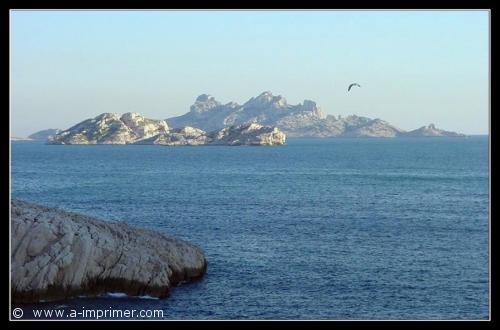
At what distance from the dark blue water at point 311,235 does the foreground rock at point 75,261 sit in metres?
1.64

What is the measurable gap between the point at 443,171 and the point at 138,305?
12518 centimetres

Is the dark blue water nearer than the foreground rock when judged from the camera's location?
No

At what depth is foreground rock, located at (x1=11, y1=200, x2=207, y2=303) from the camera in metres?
46.5

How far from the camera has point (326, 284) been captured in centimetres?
5253

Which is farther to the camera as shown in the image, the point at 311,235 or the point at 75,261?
the point at 311,235

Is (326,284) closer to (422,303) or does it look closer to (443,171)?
(422,303)

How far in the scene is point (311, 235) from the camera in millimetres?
71938

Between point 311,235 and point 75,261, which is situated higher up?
point 75,261

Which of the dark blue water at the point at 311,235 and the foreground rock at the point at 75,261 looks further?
the dark blue water at the point at 311,235

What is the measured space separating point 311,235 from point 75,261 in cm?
3085

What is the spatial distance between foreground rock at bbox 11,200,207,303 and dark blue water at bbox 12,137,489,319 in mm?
1636

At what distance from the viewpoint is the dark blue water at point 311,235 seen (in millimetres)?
47938
